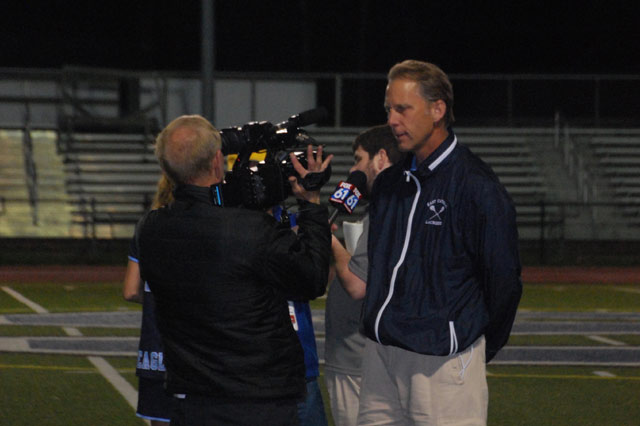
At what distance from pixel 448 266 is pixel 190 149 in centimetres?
97

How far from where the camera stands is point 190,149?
13.2 ft

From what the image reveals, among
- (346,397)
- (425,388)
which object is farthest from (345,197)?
(346,397)

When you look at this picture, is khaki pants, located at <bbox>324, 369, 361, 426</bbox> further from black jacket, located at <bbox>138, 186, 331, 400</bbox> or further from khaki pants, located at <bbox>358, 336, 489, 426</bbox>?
black jacket, located at <bbox>138, 186, 331, 400</bbox>

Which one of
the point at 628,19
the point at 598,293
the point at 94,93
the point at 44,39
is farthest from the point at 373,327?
the point at 44,39

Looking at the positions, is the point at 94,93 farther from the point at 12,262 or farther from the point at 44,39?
the point at 12,262

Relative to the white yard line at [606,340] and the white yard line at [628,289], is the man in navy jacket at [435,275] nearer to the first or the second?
the white yard line at [606,340]

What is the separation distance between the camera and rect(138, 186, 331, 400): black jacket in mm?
3859

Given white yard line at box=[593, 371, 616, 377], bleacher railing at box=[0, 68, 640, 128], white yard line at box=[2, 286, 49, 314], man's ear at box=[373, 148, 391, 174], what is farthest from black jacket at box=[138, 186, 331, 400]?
bleacher railing at box=[0, 68, 640, 128]

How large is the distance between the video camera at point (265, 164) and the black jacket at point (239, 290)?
0.06 meters

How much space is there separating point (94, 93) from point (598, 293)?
1472 centimetres

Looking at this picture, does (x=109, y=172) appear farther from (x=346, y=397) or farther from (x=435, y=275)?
(x=435, y=275)

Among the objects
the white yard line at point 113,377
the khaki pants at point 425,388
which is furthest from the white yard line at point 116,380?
the khaki pants at point 425,388

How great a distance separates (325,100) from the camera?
26.9m

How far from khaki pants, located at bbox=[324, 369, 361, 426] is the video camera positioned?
1.20 meters
